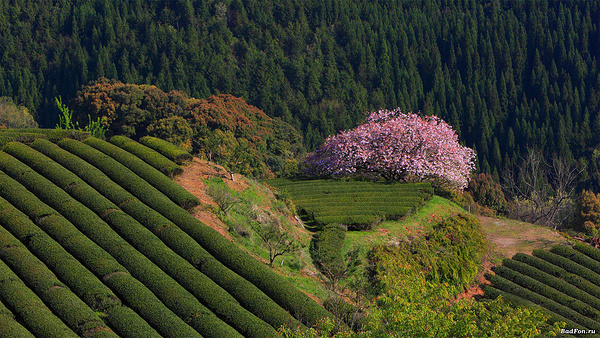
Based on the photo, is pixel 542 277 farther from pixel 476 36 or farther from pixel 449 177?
pixel 476 36

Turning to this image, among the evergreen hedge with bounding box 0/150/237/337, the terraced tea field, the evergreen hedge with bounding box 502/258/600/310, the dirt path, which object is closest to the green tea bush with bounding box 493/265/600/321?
the terraced tea field

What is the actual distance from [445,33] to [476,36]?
7.97 meters

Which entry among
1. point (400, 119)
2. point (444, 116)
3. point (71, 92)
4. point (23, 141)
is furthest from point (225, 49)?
point (23, 141)

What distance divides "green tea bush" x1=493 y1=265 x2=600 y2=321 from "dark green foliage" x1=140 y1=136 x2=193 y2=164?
21.5 metres

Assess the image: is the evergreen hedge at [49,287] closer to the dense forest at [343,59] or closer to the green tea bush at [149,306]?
the green tea bush at [149,306]

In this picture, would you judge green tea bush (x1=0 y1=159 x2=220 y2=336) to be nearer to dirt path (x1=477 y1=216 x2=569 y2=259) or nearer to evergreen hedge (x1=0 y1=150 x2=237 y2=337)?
evergreen hedge (x1=0 y1=150 x2=237 y2=337)

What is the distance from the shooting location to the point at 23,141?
38656mm

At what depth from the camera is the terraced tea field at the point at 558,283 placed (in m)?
35.1

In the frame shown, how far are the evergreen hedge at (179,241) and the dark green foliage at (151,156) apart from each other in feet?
10.6

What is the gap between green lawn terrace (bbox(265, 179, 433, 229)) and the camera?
40.7 metres

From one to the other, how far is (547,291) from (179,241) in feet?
74.7

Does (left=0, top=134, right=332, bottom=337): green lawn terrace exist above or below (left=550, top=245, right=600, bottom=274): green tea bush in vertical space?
above

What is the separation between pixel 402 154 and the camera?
52000 millimetres

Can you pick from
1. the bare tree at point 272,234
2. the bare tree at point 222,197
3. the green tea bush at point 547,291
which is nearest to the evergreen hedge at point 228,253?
the bare tree at point 272,234
